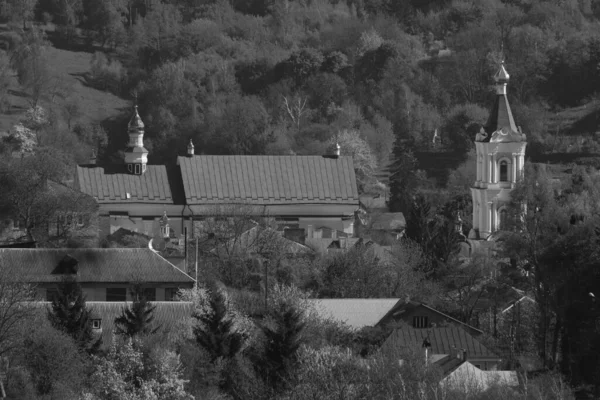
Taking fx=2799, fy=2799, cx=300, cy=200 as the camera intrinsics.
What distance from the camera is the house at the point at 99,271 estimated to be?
60.4m

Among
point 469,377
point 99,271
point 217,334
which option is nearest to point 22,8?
point 99,271

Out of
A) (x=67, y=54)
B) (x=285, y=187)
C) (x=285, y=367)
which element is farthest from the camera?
(x=67, y=54)

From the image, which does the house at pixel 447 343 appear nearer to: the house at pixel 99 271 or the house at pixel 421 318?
the house at pixel 421 318

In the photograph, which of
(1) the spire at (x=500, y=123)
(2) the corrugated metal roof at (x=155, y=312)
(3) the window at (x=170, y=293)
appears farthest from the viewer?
(1) the spire at (x=500, y=123)

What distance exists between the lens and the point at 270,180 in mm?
84125

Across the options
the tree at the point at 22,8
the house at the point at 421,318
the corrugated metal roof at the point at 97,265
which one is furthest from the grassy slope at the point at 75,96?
the house at the point at 421,318

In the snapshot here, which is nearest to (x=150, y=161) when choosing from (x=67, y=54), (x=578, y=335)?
(x=67, y=54)

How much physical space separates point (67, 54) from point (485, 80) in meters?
21.7

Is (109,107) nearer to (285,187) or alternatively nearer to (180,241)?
(285,187)

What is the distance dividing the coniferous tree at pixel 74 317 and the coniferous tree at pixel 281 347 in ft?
11.6

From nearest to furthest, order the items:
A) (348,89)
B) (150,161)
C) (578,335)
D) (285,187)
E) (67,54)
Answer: (578,335)
(285,187)
(150,161)
(348,89)
(67,54)

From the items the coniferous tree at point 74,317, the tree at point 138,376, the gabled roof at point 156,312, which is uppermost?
the tree at point 138,376

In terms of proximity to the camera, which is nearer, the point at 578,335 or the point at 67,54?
the point at 578,335

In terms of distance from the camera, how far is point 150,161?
112 meters
